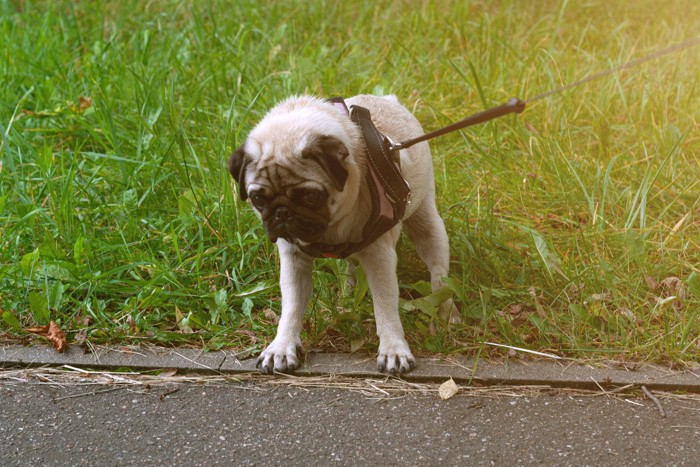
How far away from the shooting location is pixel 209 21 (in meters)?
6.34

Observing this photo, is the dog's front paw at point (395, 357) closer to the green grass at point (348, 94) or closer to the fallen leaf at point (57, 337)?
the green grass at point (348, 94)

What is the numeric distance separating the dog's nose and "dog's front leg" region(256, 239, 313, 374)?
37cm

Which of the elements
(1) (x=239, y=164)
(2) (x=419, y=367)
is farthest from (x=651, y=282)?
(1) (x=239, y=164)

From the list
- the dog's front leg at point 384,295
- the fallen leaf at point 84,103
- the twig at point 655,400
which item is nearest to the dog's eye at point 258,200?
the dog's front leg at point 384,295

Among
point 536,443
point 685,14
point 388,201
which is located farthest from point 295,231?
point 685,14

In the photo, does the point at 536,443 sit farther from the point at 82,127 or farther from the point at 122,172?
the point at 82,127

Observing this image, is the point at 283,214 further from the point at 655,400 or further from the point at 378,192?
the point at 655,400

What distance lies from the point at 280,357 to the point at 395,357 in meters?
0.43

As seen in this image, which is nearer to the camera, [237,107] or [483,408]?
[483,408]

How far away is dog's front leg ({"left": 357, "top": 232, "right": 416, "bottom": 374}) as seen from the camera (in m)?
2.98

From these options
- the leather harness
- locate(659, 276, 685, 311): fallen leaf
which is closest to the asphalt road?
the leather harness

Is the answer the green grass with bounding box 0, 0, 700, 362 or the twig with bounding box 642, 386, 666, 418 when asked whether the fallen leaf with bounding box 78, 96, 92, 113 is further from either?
the twig with bounding box 642, 386, 666, 418

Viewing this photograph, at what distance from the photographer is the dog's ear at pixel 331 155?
8.79 ft

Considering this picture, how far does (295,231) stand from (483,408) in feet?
2.87
